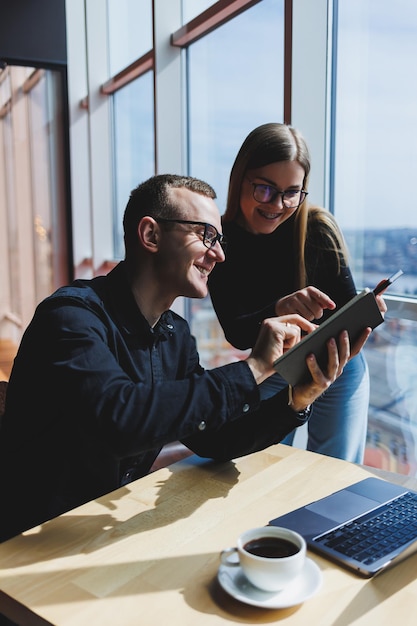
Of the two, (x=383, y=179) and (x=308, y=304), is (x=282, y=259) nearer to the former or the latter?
(x=308, y=304)

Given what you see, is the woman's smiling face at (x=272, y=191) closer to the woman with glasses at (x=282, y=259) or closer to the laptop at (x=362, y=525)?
the woman with glasses at (x=282, y=259)

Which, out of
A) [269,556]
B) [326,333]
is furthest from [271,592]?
[326,333]

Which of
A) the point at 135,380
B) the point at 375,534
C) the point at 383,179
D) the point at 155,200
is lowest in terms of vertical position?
the point at 375,534

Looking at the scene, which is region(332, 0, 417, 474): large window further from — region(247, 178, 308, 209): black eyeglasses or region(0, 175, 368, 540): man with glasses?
region(0, 175, 368, 540): man with glasses

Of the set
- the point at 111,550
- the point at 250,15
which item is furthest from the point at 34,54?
the point at 111,550

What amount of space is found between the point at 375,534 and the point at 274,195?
1115 millimetres

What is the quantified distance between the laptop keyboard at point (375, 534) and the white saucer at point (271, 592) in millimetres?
77

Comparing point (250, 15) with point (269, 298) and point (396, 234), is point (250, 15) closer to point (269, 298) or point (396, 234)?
point (396, 234)

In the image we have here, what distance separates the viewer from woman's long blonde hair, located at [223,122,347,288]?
6.06 feet

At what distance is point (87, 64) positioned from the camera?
16.0 feet

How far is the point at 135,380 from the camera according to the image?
1324 millimetres

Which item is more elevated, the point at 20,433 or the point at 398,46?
the point at 398,46

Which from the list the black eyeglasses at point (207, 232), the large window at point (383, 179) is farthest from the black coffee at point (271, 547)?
the large window at point (383, 179)

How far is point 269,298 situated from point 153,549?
1164mm
